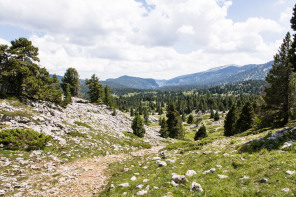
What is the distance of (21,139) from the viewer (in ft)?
53.7

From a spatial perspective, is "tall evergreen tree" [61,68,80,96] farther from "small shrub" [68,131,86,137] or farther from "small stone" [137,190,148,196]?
"small stone" [137,190,148,196]

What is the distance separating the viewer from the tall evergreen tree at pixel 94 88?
67938mm

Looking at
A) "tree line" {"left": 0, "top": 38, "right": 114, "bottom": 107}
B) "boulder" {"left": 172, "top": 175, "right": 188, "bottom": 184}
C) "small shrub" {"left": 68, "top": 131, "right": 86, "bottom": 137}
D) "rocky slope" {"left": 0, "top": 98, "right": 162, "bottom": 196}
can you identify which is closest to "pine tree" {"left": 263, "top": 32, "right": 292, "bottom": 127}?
"boulder" {"left": 172, "top": 175, "right": 188, "bottom": 184}

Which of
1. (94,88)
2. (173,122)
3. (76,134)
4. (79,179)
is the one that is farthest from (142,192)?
(94,88)

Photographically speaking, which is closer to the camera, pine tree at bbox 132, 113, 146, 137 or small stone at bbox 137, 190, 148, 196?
small stone at bbox 137, 190, 148, 196

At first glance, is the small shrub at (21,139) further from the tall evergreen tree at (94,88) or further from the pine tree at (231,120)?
the pine tree at (231,120)

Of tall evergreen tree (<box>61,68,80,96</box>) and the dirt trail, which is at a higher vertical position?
tall evergreen tree (<box>61,68,80,96</box>)

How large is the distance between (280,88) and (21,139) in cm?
3618

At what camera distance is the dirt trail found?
35.2 feet

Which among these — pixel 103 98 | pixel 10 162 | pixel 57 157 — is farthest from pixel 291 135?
pixel 103 98

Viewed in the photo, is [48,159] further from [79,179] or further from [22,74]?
[22,74]

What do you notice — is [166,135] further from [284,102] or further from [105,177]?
[105,177]

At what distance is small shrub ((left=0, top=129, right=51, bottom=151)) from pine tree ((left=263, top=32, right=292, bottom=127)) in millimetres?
33271

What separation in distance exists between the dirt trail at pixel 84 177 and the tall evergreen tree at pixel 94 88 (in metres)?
53.8
